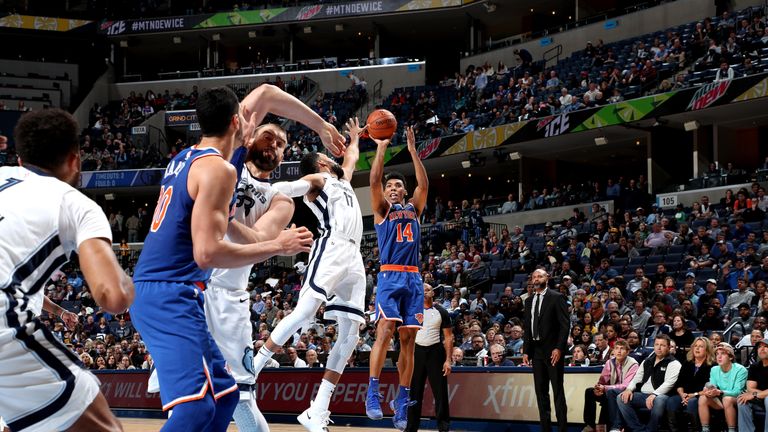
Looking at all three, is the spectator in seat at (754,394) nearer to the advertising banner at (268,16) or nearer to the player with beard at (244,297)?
the player with beard at (244,297)

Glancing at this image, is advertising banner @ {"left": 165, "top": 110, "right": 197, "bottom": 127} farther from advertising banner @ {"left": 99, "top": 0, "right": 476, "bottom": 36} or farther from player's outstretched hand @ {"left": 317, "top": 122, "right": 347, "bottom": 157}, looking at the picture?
player's outstretched hand @ {"left": 317, "top": 122, "right": 347, "bottom": 157}

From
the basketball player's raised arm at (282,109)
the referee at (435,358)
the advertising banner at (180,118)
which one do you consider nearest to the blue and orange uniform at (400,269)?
the referee at (435,358)

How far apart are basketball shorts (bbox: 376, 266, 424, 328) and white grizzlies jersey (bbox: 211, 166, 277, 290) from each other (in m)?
3.59

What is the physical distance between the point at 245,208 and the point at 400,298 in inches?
153

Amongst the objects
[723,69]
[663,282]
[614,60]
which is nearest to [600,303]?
[663,282]

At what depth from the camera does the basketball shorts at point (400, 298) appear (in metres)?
9.65

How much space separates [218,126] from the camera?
488 cm

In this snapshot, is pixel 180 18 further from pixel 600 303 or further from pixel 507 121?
pixel 600 303

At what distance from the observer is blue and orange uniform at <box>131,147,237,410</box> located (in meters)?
4.46

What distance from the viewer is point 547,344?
1120 cm

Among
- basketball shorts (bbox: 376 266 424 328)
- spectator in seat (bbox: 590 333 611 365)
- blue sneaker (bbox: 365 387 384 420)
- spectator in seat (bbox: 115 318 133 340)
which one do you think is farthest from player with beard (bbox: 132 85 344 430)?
spectator in seat (bbox: 115 318 133 340)

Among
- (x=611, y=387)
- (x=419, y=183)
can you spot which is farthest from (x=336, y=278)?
(x=611, y=387)

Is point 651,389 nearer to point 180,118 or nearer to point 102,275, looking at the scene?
point 102,275

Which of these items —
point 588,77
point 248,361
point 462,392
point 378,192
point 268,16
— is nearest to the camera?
point 248,361
